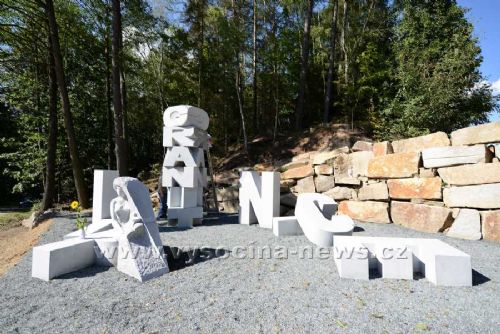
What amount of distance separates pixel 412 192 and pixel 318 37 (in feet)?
40.0

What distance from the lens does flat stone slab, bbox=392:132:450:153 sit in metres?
4.62

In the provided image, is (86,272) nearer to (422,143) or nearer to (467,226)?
(467,226)

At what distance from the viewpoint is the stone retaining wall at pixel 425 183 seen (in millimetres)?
4078

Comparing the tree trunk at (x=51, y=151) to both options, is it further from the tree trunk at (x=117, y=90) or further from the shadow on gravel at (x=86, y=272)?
the shadow on gravel at (x=86, y=272)

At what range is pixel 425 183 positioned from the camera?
15.3 ft

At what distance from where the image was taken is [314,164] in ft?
21.0

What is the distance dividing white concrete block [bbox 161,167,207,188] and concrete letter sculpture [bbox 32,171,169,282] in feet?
7.04

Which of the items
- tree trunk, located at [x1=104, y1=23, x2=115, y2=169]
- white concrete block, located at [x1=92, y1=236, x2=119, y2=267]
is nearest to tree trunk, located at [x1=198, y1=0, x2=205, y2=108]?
tree trunk, located at [x1=104, y1=23, x2=115, y2=169]

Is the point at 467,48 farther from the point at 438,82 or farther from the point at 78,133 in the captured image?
the point at 78,133

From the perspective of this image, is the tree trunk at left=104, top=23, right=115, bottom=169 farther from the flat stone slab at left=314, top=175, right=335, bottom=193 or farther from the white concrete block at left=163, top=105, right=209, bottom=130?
the flat stone slab at left=314, top=175, right=335, bottom=193

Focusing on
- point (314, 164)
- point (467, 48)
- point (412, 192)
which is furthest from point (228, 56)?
point (412, 192)

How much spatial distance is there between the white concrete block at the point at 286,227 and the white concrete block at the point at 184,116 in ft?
8.36

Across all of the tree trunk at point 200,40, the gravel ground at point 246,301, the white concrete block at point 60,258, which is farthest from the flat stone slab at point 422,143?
the tree trunk at point 200,40

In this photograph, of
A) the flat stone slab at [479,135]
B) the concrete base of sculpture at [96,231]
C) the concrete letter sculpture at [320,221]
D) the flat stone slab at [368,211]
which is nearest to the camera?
the concrete base of sculpture at [96,231]
